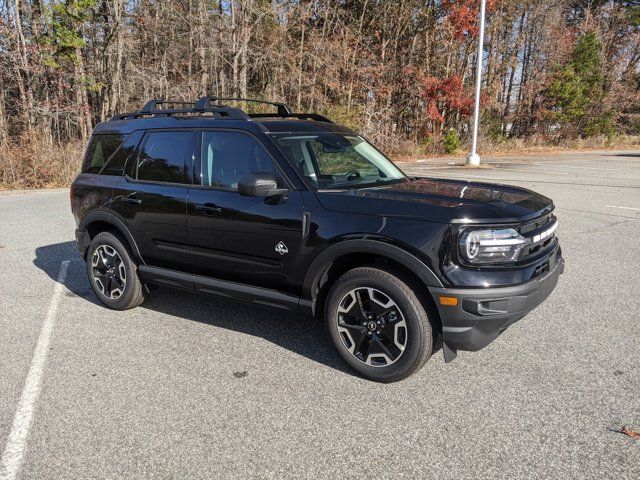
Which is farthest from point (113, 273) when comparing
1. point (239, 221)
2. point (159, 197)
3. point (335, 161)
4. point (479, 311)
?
point (479, 311)

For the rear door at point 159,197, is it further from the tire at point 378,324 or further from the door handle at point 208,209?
the tire at point 378,324

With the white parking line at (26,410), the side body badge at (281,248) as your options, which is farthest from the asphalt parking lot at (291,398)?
the side body badge at (281,248)

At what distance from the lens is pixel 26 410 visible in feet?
10.5

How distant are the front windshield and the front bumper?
1311 millimetres

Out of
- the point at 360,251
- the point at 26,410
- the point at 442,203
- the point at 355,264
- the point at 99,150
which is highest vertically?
the point at 99,150

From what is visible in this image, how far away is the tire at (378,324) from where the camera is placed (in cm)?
328

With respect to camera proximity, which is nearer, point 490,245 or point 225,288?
point 490,245

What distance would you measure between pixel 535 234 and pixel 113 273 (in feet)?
12.7

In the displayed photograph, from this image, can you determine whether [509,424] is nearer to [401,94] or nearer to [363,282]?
[363,282]

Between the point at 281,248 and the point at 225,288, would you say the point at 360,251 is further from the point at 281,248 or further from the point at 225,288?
the point at 225,288

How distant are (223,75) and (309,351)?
2146 cm

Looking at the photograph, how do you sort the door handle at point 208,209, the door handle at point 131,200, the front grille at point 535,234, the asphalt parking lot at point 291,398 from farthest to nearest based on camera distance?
the door handle at point 131,200, the door handle at point 208,209, the front grille at point 535,234, the asphalt parking lot at point 291,398

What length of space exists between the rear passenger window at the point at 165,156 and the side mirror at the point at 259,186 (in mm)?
970

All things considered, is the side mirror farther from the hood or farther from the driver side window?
the driver side window
